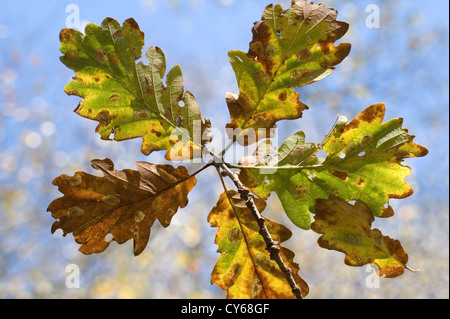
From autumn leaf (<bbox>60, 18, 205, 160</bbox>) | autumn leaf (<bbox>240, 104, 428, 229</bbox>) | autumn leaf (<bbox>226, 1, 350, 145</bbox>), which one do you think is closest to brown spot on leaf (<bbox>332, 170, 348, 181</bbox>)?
autumn leaf (<bbox>240, 104, 428, 229</bbox>)

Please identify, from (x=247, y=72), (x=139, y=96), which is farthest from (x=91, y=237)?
(x=247, y=72)

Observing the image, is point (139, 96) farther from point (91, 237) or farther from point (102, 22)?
point (91, 237)

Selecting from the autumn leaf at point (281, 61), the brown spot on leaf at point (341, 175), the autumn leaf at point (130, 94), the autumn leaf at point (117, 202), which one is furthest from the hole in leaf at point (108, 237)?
the brown spot on leaf at point (341, 175)

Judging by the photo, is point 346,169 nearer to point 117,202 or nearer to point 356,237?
point 356,237

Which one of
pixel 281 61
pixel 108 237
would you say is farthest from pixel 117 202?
pixel 281 61

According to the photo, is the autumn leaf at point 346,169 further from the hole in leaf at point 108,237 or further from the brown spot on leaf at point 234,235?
the hole in leaf at point 108,237
